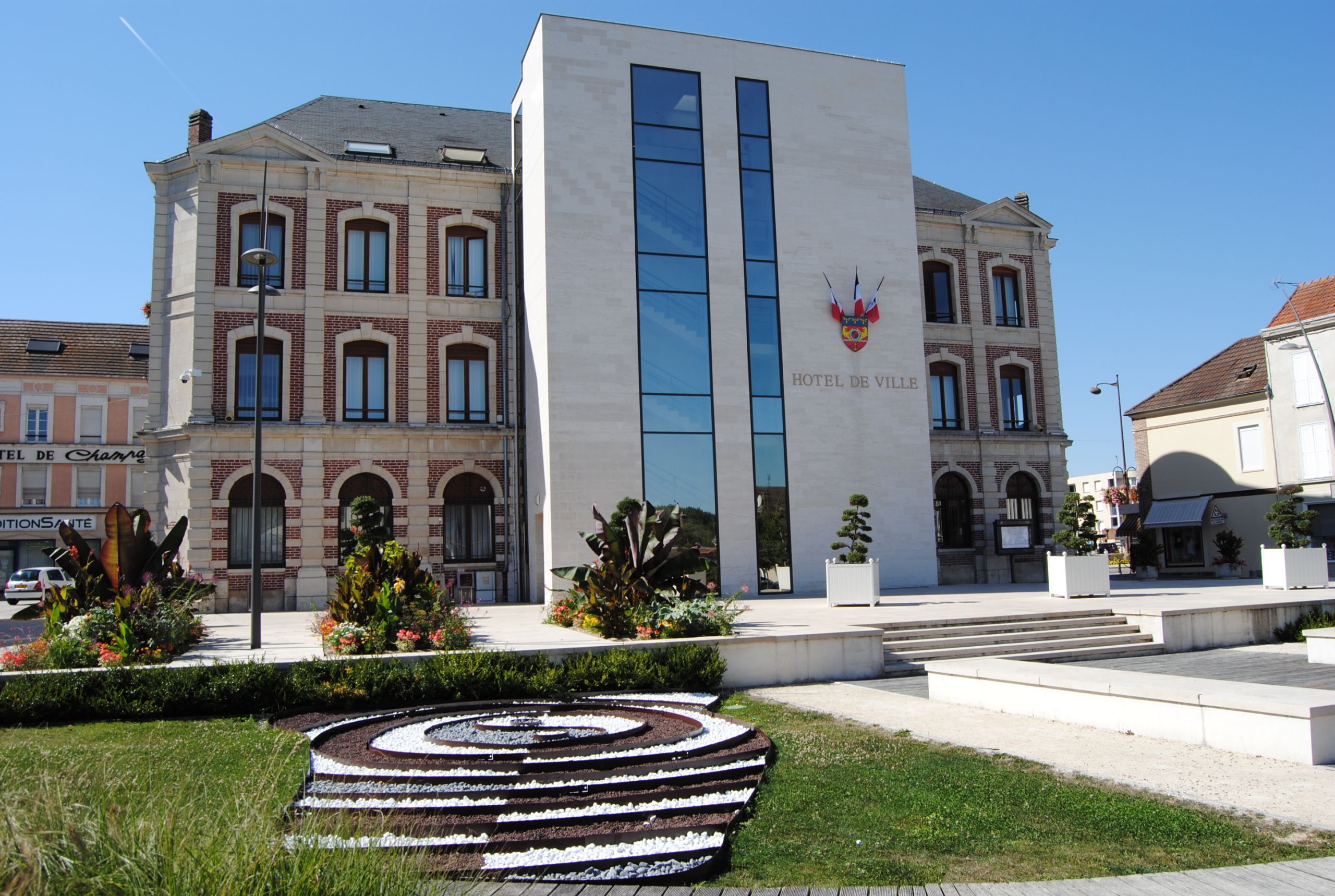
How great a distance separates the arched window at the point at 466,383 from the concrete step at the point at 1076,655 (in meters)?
16.1

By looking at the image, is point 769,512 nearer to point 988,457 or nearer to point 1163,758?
point 988,457

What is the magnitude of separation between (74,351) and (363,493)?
1139 inches

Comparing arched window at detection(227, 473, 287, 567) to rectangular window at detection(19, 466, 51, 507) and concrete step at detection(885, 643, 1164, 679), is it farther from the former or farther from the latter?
rectangular window at detection(19, 466, 51, 507)

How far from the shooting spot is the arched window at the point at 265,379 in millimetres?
26141

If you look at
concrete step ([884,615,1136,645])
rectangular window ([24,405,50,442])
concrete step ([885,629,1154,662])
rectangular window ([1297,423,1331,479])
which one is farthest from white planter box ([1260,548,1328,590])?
rectangular window ([24,405,50,442])

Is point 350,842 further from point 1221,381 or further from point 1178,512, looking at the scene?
point 1221,381

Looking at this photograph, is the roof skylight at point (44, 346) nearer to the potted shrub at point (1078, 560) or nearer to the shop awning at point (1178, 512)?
the potted shrub at point (1078, 560)

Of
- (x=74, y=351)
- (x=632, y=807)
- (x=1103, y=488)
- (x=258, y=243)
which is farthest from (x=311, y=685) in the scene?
(x=1103, y=488)

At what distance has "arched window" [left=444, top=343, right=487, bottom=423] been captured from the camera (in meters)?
27.7

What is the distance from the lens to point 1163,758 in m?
8.44

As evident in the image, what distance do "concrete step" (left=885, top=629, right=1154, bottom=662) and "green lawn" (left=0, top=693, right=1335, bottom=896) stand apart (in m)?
5.43

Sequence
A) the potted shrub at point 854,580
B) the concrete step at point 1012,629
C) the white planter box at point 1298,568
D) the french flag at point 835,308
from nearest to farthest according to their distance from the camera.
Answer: the concrete step at point 1012,629 < the potted shrub at point 854,580 < the white planter box at point 1298,568 < the french flag at point 835,308

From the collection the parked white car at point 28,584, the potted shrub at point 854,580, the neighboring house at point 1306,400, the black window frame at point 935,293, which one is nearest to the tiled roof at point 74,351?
the parked white car at point 28,584

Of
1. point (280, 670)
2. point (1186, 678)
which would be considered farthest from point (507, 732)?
point (1186, 678)
